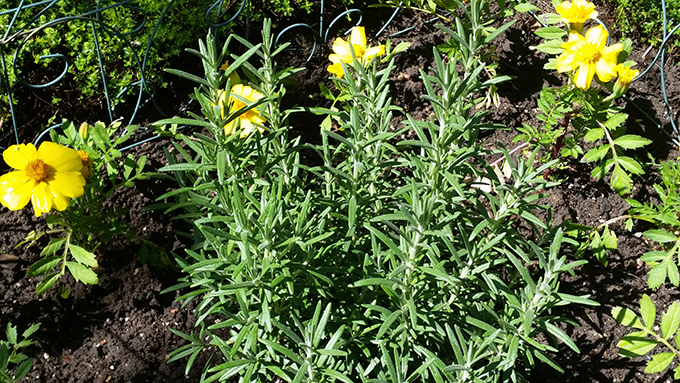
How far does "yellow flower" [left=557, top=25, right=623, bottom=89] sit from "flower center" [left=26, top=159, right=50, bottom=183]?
1983mm

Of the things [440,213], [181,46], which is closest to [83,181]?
[181,46]

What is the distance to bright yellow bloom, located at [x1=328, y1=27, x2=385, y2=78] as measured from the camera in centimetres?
202

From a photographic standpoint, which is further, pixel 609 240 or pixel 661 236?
pixel 609 240

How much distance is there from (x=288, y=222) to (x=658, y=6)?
8.97 feet

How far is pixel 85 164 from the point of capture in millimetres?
1999

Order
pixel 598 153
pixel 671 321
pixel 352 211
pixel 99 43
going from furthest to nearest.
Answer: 1. pixel 99 43
2. pixel 598 153
3. pixel 671 321
4. pixel 352 211

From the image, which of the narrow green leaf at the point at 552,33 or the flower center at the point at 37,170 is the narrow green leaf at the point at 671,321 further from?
the flower center at the point at 37,170

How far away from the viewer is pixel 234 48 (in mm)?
2770

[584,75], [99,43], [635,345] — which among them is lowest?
[635,345]

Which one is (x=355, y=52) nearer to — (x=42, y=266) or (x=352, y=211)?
(x=352, y=211)

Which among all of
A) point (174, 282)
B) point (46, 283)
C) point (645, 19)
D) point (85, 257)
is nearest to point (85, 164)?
point (85, 257)

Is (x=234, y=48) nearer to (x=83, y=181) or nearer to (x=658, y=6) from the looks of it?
(x=83, y=181)

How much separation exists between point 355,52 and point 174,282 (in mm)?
1166

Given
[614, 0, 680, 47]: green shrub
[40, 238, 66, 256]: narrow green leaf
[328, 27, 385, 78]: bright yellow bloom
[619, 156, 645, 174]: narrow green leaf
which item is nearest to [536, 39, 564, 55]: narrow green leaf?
[619, 156, 645, 174]: narrow green leaf
